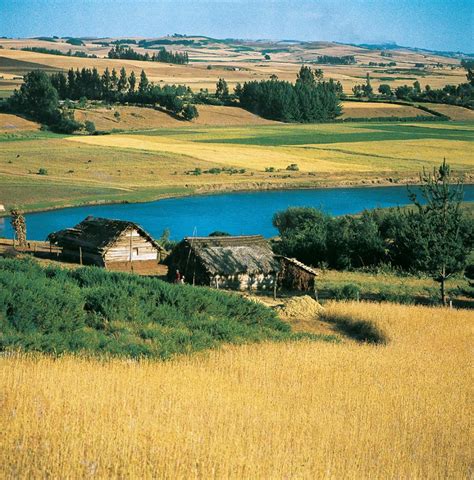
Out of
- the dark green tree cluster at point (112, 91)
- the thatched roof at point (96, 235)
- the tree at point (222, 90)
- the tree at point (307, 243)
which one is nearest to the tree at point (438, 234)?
the tree at point (307, 243)

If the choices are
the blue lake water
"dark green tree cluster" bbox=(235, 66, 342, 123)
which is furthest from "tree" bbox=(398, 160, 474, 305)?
"dark green tree cluster" bbox=(235, 66, 342, 123)

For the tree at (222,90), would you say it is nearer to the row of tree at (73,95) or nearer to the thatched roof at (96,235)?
the row of tree at (73,95)

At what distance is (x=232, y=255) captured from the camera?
32906 millimetres

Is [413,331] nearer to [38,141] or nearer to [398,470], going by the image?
[398,470]

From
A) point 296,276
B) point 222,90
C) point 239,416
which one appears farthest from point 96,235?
point 222,90

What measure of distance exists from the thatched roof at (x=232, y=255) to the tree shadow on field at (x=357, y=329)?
396 inches

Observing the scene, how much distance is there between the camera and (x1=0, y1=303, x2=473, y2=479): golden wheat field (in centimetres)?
848

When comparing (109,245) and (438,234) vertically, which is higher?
(438,234)

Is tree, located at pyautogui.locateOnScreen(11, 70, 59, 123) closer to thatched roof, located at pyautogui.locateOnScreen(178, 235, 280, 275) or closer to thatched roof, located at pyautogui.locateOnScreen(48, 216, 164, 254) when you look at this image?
thatched roof, located at pyautogui.locateOnScreen(48, 216, 164, 254)

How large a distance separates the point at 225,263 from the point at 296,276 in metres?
2.73

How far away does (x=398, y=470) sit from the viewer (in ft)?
31.2

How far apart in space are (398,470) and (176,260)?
24.4m

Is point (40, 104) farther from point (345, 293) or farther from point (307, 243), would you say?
point (345, 293)

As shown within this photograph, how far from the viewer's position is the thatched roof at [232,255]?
32125mm
